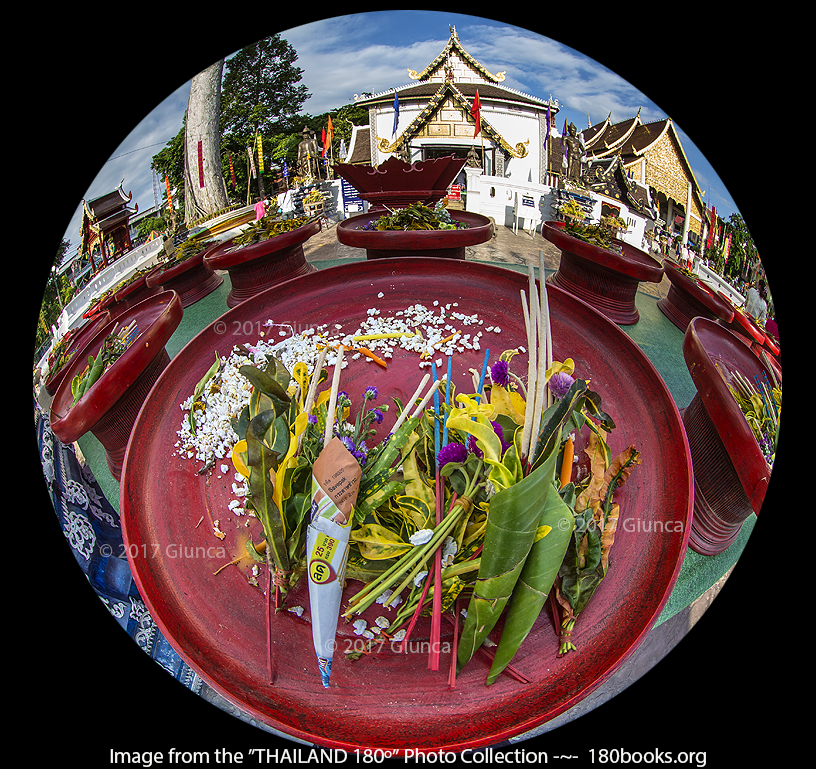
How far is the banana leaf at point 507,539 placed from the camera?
195cm

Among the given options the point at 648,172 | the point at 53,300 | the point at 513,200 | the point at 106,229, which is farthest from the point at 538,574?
the point at 53,300

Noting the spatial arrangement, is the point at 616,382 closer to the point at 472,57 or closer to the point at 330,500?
the point at 330,500

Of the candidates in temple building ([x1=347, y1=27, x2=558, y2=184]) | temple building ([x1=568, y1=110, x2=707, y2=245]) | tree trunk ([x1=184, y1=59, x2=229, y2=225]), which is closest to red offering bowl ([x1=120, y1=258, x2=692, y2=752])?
tree trunk ([x1=184, y1=59, x2=229, y2=225])

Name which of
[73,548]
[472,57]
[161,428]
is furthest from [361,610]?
[472,57]

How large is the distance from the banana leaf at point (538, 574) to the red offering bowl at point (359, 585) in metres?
0.19

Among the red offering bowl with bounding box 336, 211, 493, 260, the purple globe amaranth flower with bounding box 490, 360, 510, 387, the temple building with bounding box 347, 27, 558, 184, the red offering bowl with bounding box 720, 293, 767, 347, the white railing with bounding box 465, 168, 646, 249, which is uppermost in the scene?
the temple building with bounding box 347, 27, 558, 184

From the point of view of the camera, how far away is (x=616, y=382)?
105 inches

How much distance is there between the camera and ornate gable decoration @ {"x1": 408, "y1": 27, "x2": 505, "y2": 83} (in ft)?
9.11

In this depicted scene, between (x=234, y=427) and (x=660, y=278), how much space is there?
2.19m

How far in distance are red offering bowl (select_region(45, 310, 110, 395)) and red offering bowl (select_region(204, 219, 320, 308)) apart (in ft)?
2.04

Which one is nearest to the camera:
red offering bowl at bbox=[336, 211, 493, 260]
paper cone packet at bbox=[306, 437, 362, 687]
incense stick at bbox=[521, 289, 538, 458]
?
incense stick at bbox=[521, 289, 538, 458]

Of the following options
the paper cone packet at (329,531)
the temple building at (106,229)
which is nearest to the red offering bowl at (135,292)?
→ the temple building at (106,229)

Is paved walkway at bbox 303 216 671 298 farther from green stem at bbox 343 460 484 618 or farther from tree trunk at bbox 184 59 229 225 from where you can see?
green stem at bbox 343 460 484 618

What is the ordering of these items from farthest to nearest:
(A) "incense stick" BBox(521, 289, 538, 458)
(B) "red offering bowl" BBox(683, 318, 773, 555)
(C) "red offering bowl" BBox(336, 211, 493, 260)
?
1. (C) "red offering bowl" BBox(336, 211, 493, 260)
2. (B) "red offering bowl" BBox(683, 318, 773, 555)
3. (A) "incense stick" BBox(521, 289, 538, 458)
